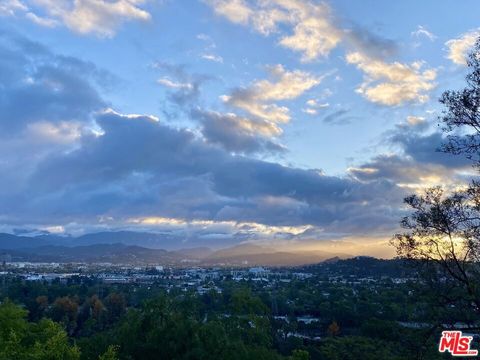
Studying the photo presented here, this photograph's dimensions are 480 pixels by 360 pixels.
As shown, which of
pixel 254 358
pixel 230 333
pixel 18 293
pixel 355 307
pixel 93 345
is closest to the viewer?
pixel 254 358

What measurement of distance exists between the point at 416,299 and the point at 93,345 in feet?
53.7

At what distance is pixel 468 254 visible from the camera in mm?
10305

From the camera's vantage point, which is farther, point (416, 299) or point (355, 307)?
point (355, 307)

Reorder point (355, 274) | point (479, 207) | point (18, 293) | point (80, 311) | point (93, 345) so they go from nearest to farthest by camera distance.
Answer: point (479, 207) → point (93, 345) → point (80, 311) → point (18, 293) → point (355, 274)

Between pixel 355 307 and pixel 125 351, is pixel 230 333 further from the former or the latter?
pixel 355 307

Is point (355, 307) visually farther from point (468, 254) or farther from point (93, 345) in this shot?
point (468, 254)

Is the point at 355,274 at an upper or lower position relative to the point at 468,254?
lower

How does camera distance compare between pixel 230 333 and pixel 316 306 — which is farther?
pixel 316 306

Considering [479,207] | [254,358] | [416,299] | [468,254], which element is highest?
[479,207]

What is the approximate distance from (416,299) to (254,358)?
1024 cm

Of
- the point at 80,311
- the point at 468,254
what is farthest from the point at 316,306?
the point at 468,254

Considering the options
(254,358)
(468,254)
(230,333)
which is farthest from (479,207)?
(230,333)

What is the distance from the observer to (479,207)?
32.7ft

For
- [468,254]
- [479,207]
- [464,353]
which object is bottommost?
[464,353]
